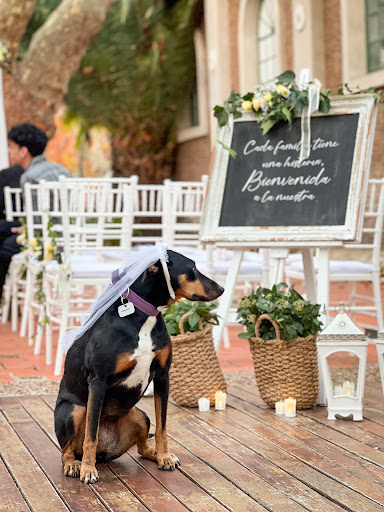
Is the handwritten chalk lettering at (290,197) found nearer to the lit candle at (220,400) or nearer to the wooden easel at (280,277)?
the wooden easel at (280,277)

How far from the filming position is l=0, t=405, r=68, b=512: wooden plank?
2.78 m

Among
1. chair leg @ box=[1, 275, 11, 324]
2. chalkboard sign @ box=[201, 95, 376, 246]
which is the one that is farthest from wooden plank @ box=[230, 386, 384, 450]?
chair leg @ box=[1, 275, 11, 324]

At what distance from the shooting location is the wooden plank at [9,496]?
2.73 metres

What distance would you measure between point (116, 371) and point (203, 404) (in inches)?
50.4

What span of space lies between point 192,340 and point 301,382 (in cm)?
58

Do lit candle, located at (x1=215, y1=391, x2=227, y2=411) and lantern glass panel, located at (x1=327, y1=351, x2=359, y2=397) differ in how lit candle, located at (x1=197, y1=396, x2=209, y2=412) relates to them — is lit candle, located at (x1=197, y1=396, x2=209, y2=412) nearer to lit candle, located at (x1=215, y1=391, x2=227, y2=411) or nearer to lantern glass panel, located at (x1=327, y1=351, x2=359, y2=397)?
lit candle, located at (x1=215, y1=391, x2=227, y2=411)

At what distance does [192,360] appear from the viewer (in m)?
4.25

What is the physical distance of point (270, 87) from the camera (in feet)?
15.0

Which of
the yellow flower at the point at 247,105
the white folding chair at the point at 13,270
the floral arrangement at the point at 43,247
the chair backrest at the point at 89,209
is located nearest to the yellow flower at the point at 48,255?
the floral arrangement at the point at 43,247

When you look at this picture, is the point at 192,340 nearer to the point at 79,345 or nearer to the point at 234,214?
the point at 234,214

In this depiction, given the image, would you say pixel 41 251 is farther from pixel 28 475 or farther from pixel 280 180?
pixel 28 475

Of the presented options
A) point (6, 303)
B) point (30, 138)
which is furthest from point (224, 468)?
point (6, 303)

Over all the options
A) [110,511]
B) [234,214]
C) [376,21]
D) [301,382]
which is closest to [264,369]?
[301,382]

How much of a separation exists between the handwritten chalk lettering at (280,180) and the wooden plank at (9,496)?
7.03 feet
